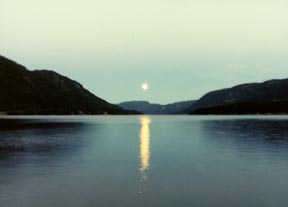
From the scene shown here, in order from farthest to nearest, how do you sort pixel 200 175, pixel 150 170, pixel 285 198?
pixel 150 170 → pixel 200 175 → pixel 285 198

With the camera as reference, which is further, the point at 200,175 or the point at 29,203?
the point at 200,175

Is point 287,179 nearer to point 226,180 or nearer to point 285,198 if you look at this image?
point 226,180

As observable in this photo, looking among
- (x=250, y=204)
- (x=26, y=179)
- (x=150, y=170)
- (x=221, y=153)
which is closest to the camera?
(x=250, y=204)

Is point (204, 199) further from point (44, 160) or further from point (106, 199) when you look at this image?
point (44, 160)

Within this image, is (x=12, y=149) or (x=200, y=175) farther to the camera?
(x=12, y=149)

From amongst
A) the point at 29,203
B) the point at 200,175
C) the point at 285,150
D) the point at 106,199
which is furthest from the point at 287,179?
the point at 285,150

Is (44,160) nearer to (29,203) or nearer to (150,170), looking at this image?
(150,170)

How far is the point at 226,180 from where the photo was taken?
41.0m

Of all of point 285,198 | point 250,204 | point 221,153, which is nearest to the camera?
point 250,204

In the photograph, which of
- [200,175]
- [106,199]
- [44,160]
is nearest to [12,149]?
[44,160]

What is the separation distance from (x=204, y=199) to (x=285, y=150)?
143 feet

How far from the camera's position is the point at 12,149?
72750mm

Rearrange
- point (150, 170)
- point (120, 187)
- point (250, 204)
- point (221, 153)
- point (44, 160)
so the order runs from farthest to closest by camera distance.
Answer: point (221, 153), point (44, 160), point (150, 170), point (120, 187), point (250, 204)

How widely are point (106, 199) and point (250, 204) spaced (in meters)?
11.0
